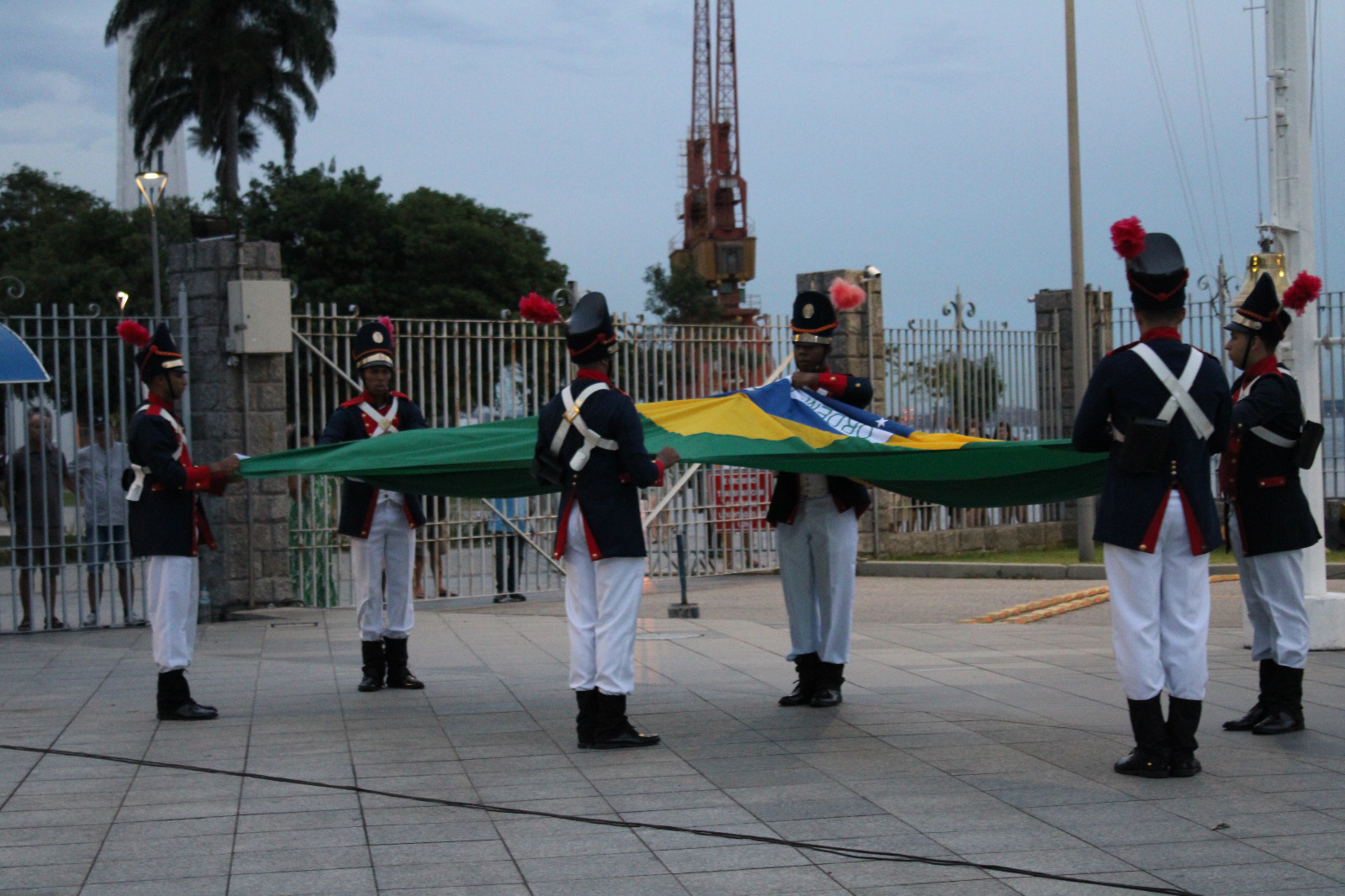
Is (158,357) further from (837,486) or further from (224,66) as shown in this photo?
(224,66)

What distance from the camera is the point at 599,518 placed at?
664 cm

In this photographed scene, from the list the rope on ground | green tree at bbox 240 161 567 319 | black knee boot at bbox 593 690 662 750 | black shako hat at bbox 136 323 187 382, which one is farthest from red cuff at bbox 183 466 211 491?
green tree at bbox 240 161 567 319

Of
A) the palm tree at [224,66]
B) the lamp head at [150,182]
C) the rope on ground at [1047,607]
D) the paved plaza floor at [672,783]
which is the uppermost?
the palm tree at [224,66]

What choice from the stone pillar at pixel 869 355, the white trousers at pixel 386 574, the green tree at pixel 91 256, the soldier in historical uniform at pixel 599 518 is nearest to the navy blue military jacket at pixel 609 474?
the soldier in historical uniform at pixel 599 518

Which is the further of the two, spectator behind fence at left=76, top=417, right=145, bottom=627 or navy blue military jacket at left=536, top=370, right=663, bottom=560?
spectator behind fence at left=76, top=417, right=145, bottom=627

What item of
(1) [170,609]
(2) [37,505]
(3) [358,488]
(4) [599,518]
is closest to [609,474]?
(4) [599,518]

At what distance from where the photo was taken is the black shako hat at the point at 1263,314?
6.89 meters

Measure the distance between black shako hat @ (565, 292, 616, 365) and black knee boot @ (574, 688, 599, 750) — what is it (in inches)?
61.2

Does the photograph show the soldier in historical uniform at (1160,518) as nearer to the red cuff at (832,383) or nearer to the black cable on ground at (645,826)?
the black cable on ground at (645,826)

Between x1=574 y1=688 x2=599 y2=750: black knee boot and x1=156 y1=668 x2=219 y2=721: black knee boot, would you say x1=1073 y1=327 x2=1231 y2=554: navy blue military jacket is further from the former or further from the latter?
x1=156 y1=668 x2=219 y2=721: black knee boot

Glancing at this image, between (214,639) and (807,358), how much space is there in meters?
5.84

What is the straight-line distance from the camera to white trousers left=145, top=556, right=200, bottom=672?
7.65 metres

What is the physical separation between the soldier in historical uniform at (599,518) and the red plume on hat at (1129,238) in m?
2.23

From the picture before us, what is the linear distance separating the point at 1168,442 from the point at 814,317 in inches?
89.7
